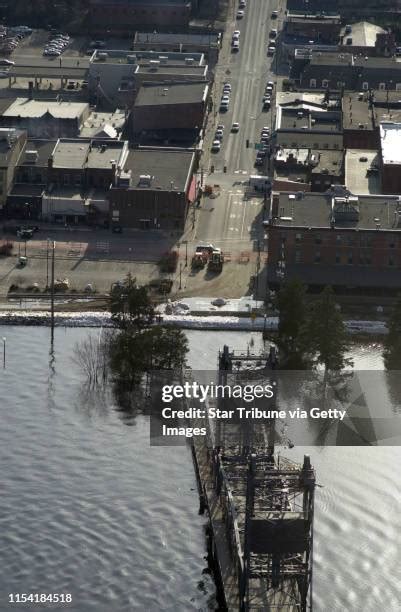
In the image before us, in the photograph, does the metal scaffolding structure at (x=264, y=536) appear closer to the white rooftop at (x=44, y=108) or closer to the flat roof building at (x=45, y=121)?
the flat roof building at (x=45, y=121)

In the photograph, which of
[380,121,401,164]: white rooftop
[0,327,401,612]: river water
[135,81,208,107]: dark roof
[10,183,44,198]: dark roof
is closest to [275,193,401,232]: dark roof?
[380,121,401,164]: white rooftop

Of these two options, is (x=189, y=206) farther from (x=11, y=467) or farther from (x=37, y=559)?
(x=37, y=559)

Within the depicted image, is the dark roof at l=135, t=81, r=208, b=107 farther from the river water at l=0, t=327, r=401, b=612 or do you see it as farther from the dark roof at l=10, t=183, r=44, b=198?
the river water at l=0, t=327, r=401, b=612

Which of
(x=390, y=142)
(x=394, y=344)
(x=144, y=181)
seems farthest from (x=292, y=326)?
(x=390, y=142)

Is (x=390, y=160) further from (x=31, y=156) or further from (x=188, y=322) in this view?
(x=31, y=156)

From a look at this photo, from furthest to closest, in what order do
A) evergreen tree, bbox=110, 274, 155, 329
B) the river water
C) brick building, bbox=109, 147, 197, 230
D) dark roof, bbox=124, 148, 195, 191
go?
dark roof, bbox=124, 148, 195, 191
brick building, bbox=109, 147, 197, 230
evergreen tree, bbox=110, 274, 155, 329
the river water

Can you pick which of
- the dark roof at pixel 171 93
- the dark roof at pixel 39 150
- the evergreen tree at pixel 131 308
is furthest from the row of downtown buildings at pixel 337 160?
the dark roof at pixel 39 150
